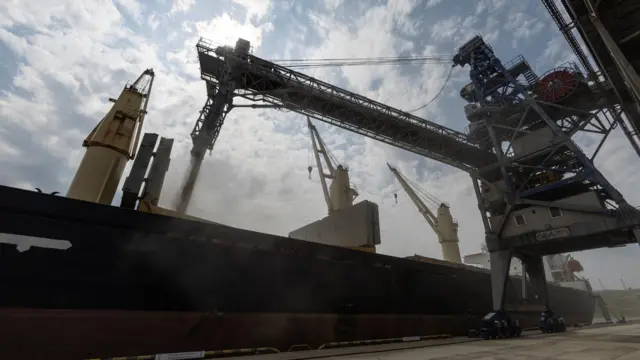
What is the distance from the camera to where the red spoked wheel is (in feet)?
60.7

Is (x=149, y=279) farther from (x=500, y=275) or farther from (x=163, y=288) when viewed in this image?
(x=500, y=275)

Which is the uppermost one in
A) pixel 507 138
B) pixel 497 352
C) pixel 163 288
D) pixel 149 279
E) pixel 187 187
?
pixel 507 138

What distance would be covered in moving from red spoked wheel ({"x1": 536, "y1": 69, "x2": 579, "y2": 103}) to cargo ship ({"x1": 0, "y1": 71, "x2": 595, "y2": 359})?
14.8 meters

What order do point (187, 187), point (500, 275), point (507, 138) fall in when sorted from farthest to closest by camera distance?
point (507, 138), point (500, 275), point (187, 187)

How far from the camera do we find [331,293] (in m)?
13.5

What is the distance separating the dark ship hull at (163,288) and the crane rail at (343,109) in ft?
30.7

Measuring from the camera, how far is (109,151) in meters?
14.1

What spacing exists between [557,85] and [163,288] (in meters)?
24.1

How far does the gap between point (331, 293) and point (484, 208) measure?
1291 centimetres

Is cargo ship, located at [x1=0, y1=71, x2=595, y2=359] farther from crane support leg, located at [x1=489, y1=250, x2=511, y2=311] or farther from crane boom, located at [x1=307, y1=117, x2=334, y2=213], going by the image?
crane boom, located at [x1=307, y1=117, x2=334, y2=213]

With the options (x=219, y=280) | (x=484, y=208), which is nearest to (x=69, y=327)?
(x=219, y=280)

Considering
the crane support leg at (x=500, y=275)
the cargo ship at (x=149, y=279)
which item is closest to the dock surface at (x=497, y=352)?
Answer: the cargo ship at (x=149, y=279)

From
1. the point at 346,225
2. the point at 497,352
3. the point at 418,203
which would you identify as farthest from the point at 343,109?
the point at 418,203

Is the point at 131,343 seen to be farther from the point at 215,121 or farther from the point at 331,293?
the point at 215,121
